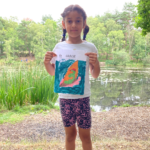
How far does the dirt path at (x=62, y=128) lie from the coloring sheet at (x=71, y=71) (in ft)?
3.57

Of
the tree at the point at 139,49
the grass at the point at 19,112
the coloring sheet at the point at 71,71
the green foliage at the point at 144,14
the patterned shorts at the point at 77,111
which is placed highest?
the tree at the point at 139,49

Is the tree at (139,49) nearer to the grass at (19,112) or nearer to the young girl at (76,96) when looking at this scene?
the grass at (19,112)

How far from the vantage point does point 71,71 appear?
958 millimetres

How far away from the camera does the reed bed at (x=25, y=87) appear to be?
2.73 m

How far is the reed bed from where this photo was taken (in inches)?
107

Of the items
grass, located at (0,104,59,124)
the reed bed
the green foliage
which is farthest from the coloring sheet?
the green foliage

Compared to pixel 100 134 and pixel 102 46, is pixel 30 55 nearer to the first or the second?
pixel 102 46

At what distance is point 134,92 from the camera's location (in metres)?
5.34

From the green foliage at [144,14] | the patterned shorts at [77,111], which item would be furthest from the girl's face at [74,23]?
the green foliage at [144,14]

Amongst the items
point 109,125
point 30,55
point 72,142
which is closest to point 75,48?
point 72,142

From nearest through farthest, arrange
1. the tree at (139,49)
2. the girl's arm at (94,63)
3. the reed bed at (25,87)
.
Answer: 1. the girl's arm at (94,63)
2. the reed bed at (25,87)
3. the tree at (139,49)

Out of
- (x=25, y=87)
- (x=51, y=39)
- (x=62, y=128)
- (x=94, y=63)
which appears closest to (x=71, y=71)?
(x=94, y=63)

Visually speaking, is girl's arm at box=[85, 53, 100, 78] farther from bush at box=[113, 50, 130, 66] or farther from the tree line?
bush at box=[113, 50, 130, 66]

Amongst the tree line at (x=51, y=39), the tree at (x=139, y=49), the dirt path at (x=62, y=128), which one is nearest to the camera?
the dirt path at (x=62, y=128)
